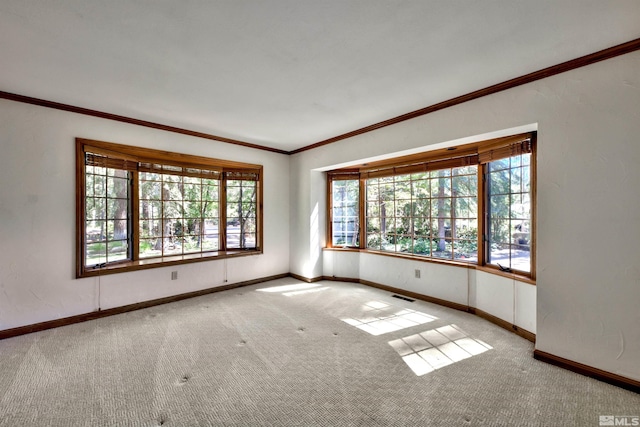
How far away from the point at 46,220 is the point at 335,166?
12.7 feet

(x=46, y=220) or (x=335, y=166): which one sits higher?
(x=335, y=166)

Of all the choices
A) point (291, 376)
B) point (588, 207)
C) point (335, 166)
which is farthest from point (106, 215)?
point (588, 207)

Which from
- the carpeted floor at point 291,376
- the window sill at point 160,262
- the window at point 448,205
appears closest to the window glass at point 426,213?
the window at point 448,205

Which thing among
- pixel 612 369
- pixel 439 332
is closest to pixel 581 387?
pixel 612 369

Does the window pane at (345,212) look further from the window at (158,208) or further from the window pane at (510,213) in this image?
the window pane at (510,213)

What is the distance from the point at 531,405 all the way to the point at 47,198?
496 cm

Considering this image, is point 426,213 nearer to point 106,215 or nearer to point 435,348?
point 435,348

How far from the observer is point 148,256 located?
13.7ft

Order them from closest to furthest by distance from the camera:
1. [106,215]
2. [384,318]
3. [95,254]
→ [384,318] → [95,254] → [106,215]

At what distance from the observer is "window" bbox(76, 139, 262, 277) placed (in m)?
3.53

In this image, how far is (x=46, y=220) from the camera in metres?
3.14

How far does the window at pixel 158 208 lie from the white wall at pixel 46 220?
0.13 metres

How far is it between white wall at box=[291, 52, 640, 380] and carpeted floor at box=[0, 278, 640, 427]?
1.16 feet

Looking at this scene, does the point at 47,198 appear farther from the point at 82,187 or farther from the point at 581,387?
the point at 581,387
